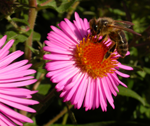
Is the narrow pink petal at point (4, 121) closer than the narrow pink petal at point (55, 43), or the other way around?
the narrow pink petal at point (4, 121)

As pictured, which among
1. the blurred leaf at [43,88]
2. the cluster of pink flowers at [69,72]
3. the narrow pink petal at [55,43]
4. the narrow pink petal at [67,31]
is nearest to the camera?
the cluster of pink flowers at [69,72]

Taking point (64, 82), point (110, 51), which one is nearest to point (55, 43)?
point (64, 82)

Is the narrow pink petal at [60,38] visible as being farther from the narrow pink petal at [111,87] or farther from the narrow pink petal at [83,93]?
the narrow pink petal at [111,87]

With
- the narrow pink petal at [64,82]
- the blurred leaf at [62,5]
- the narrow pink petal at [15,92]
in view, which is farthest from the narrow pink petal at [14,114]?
the blurred leaf at [62,5]

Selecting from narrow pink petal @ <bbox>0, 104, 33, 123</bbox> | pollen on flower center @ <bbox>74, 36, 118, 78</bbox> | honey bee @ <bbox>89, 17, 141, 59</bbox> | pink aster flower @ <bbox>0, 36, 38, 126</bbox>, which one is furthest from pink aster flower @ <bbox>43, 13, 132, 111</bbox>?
narrow pink petal @ <bbox>0, 104, 33, 123</bbox>

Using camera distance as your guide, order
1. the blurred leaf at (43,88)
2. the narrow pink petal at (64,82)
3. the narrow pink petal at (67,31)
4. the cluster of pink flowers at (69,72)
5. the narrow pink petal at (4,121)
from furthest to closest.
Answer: the blurred leaf at (43,88) < the narrow pink petal at (67,31) < the narrow pink petal at (64,82) < the cluster of pink flowers at (69,72) < the narrow pink petal at (4,121)

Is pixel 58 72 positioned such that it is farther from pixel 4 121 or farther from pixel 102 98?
pixel 4 121

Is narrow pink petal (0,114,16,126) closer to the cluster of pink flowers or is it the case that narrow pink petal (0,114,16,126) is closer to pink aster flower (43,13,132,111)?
the cluster of pink flowers

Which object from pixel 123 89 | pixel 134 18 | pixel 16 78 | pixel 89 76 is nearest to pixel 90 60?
pixel 89 76
